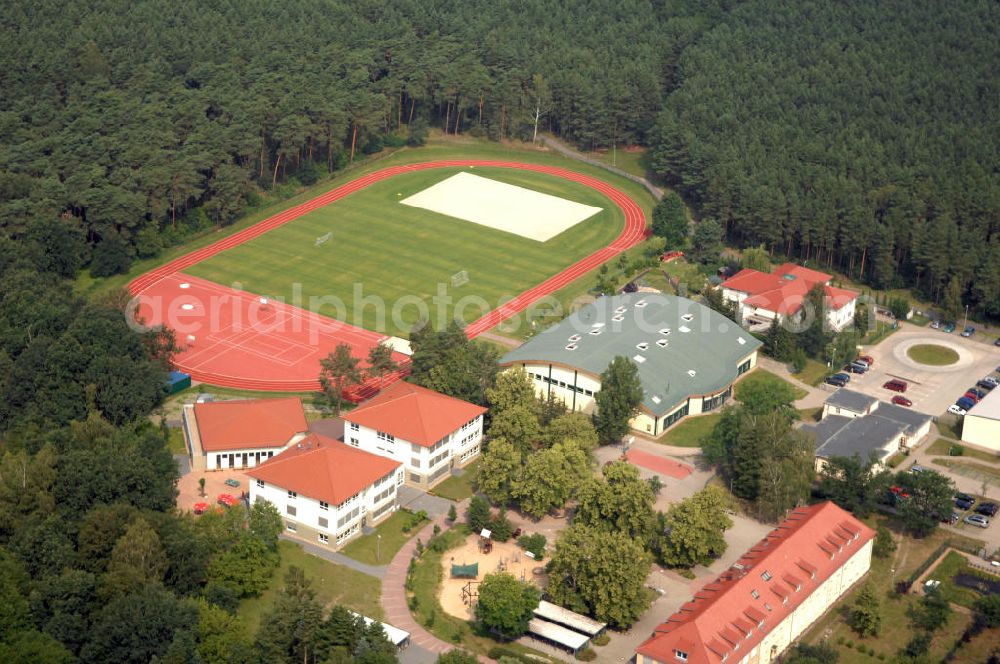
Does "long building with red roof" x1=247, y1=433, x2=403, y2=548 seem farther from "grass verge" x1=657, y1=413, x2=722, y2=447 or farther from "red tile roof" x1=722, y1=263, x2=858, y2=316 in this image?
"red tile roof" x1=722, y1=263, x2=858, y2=316

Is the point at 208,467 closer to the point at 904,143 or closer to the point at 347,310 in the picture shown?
the point at 347,310

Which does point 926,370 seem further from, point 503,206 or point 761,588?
point 503,206

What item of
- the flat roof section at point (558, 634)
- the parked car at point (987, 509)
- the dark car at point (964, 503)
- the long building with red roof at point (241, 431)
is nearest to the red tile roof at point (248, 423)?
the long building with red roof at point (241, 431)

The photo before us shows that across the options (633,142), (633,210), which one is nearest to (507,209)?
(633,210)

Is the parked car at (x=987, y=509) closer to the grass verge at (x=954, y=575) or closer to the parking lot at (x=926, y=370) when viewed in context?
the grass verge at (x=954, y=575)

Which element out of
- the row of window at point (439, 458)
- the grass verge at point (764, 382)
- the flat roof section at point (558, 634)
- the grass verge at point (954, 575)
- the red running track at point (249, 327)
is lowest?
the red running track at point (249, 327)
